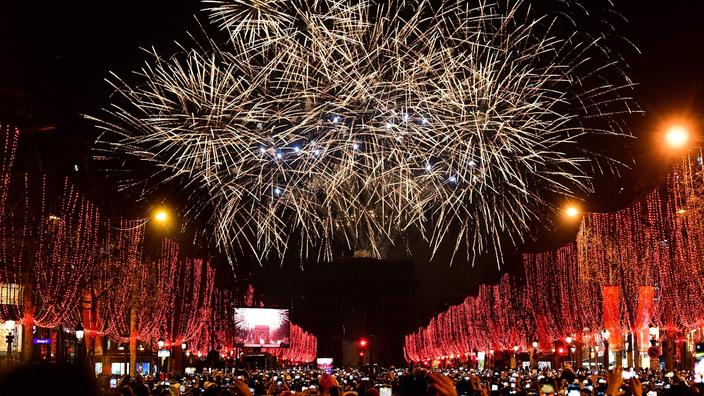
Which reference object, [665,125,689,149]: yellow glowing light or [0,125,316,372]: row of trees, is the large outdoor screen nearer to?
[0,125,316,372]: row of trees

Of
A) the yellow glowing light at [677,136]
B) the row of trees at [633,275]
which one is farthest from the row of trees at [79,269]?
the row of trees at [633,275]

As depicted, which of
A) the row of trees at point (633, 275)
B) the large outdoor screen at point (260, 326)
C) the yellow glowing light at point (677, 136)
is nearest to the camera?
the yellow glowing light at point (677, 136)

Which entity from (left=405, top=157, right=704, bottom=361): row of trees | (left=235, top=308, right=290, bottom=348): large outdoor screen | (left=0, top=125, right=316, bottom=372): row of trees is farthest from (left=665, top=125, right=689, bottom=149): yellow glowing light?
(left=235, top=308, right=290, bottom=348): large outdoor screen

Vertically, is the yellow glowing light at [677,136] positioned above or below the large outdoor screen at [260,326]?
above

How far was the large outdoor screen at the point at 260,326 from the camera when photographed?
7606cm

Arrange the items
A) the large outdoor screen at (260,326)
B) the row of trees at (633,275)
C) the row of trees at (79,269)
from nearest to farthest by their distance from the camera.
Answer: the row of trees at (79,269) < the row of trees at (633,275) < the large outdoor screen at (260,326)

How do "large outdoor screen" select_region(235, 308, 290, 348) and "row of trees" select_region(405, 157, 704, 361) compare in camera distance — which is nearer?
"row of trees" select_region(405, 157, 704, 361)

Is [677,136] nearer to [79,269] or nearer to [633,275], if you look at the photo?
[79,269]

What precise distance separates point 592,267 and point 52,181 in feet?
107

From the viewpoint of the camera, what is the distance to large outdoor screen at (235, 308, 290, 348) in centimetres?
7606

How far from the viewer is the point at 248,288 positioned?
146625 mm

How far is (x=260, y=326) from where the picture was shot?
76.2 meters

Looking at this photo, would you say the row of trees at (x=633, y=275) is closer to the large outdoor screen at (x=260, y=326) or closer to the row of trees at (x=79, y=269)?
the large outdoor screen at (x=260, y=326)

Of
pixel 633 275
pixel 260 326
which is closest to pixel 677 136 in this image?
pixel 633 275
